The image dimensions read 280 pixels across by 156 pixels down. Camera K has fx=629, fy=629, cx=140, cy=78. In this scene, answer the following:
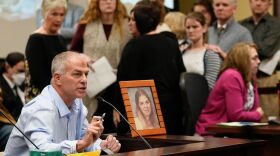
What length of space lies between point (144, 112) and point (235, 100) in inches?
50.8

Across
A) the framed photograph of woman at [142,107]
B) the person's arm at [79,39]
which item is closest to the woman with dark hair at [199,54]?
the person's arm at [79,39]

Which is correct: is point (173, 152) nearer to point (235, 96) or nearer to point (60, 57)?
point (60, 57)

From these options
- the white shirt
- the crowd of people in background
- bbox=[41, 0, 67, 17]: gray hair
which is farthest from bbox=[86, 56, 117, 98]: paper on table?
the white shirt

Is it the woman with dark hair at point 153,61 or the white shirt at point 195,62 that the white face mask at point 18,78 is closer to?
the white shirt at point 195,62

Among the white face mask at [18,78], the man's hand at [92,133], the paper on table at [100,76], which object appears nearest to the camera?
the man's hand at [92,133]

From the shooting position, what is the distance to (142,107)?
11.5 feet

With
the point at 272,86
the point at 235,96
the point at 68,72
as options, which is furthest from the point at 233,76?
the point at 68,72

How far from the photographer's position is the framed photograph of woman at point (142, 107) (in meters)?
3.41

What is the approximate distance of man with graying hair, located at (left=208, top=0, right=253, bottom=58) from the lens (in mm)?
5391

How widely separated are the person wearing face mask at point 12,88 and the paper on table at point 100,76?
79cm

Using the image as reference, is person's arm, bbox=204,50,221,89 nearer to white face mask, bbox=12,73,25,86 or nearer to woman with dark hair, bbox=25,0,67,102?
woman with dark hair, bbox=25,0,67,102

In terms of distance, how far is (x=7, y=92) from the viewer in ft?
19.6

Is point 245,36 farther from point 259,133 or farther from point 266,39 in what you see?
point 259,133

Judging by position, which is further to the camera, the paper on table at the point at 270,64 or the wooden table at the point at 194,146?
the paper on table at the point at 270,64
